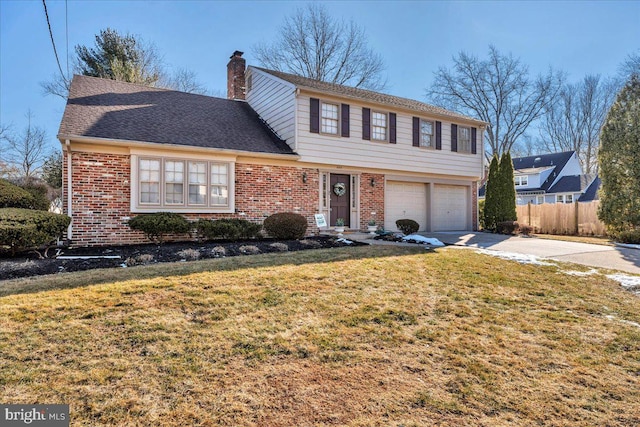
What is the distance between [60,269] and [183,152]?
15.5 ft

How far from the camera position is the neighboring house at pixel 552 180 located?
28.4 m

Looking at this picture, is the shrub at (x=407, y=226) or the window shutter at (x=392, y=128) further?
the window shutter at (x=392, y=128)

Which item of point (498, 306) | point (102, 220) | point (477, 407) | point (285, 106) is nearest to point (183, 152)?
point (102, 220)

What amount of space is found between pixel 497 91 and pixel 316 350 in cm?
3157

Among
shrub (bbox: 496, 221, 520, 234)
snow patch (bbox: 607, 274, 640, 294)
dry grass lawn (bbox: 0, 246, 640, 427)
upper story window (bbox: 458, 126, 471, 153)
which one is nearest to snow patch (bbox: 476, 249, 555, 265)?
snow patch (bbox: 607, 274, 640, 294)

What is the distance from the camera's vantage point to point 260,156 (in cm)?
1091

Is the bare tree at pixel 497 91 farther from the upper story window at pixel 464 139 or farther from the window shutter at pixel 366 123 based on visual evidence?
the window shutter at pixel 366 123

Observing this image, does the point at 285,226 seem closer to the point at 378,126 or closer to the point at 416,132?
the point at 378,126

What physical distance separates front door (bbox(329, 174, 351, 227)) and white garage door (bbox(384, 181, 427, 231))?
1.71 m

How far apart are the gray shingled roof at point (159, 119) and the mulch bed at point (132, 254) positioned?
2.84 m

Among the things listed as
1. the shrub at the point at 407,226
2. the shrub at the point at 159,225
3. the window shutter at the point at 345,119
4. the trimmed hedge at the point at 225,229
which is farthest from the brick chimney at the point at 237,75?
the shrub at the point at 407,226

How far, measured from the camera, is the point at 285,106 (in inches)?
480

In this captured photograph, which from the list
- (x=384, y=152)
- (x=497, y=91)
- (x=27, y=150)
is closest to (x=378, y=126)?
(x=384, y=152)

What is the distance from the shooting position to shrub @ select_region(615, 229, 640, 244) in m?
11.6
